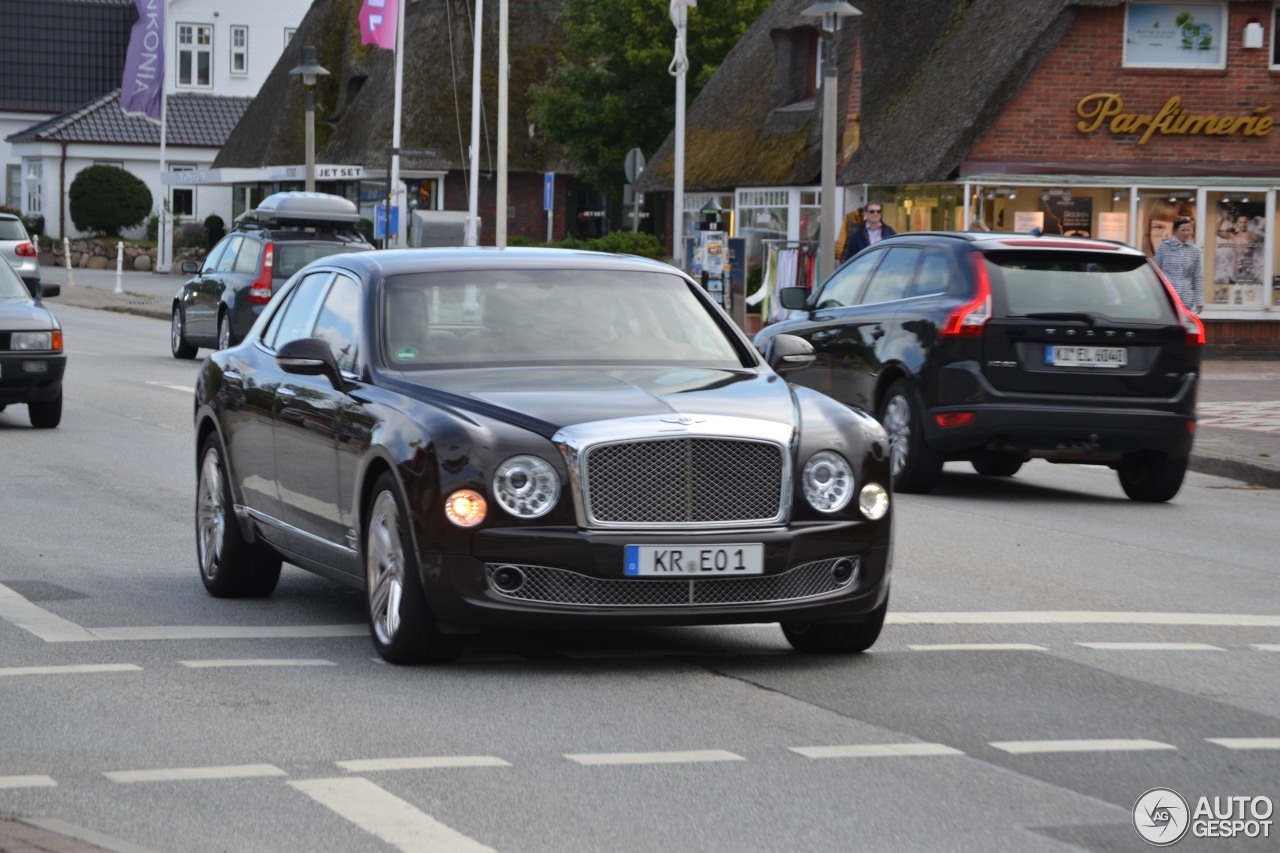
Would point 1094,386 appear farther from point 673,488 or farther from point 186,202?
point 186,202

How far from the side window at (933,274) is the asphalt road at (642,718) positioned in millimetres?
3560

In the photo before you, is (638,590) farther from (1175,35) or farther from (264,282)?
(1175,35)

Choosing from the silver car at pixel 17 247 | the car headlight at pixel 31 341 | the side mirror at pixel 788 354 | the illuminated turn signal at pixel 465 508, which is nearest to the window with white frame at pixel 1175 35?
the silver car at pixel 17 247

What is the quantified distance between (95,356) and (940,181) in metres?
12.4

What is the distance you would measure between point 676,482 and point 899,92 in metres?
28.1

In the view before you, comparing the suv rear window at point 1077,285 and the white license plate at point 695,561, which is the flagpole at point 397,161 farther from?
the white license plate at point 695,561

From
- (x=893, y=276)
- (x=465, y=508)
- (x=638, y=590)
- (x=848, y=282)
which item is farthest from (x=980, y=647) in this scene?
(x=848, y=282)

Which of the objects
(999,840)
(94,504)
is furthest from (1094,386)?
(999,840)

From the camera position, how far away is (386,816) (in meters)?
5.53

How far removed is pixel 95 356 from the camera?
1112 inches

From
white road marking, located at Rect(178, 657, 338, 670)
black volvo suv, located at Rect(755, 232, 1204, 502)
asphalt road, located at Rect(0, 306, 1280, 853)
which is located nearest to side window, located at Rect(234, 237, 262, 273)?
black volvo suv, located at Rect(755, 232, 1204, 502)

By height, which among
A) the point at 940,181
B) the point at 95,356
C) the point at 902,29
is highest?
the point at 902,29

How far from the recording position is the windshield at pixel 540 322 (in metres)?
8.53

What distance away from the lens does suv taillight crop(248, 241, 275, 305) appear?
85.4 ft
